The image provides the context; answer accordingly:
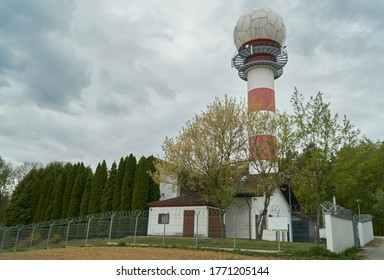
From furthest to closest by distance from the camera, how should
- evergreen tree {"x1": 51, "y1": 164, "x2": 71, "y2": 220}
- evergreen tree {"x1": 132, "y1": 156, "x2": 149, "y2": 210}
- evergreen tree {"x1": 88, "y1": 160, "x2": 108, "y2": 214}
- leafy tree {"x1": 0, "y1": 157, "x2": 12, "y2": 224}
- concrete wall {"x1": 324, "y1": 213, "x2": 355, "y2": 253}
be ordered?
1. leafy tree {"x1": 0, "y1": 157, "x2": 12, "y2": 224}
2. evergreen tree {"x1": 51, "y1": 164, "x2": 71, "y2": 220}
3. evergreen tree {"x1": 88, "y1": 160, "x2": 108, "y2": 214}
4. evergreen tree {"x1": 132, "y1": 156, "x2": 149, "y2": 210}
5. concrete wall {"x1": 324, "y1": 213, "x2": 355, "y2": 253}

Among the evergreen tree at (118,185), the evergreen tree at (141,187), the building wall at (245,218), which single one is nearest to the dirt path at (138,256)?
the building wall at (245,218)

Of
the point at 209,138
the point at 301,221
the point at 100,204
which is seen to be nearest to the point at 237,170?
the point at 209,138

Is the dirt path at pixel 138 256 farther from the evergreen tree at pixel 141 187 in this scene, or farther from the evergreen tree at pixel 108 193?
the evergreen tree at pixel 108 193

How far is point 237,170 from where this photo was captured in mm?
19922

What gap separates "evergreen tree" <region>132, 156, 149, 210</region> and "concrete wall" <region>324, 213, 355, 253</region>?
682 inches

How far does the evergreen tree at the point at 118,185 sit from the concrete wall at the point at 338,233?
20.0 m

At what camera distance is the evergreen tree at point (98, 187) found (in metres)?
30.6

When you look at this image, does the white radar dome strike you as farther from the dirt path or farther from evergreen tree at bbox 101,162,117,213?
the dirt path

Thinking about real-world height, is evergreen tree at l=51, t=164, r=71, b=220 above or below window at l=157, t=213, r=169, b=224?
above

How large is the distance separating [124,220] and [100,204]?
11035 mm

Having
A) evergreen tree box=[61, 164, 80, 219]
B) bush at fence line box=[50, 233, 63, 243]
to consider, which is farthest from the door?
evergreen tree box=[61, 164, 80, 219]

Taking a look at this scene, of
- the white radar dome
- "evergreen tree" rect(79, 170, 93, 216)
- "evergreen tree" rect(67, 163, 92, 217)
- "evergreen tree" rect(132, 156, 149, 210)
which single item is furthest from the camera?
the white radar dome

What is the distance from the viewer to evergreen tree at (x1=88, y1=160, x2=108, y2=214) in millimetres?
30594
